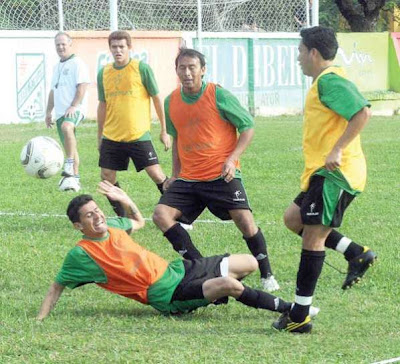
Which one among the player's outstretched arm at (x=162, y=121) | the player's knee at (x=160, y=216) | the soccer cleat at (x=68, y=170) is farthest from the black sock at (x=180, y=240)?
the soccer cleat at (x=68, y=170)

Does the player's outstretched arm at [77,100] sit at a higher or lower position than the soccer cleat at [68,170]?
higher

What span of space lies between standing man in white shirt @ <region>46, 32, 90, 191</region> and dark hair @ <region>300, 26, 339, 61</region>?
697cm

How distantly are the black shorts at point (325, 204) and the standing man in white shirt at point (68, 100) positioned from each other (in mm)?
6975

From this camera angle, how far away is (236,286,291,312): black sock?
641 cm

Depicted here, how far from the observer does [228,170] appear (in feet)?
23.9

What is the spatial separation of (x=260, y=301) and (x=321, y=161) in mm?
918

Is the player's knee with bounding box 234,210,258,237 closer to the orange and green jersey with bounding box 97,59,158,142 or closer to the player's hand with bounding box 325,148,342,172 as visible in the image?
the player's hand with bounding box 325,148,342,172

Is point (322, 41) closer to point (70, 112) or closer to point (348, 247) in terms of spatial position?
point (348, 247)

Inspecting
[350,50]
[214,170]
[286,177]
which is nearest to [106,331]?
[214,170]

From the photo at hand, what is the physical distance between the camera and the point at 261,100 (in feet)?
87.0

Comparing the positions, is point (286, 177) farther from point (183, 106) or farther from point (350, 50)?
point (350, 50)

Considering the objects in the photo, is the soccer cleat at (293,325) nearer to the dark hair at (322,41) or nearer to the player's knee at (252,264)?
the player's knee at (252,264)

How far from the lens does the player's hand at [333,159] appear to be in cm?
599

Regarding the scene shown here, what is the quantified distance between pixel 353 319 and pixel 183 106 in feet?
6.88
